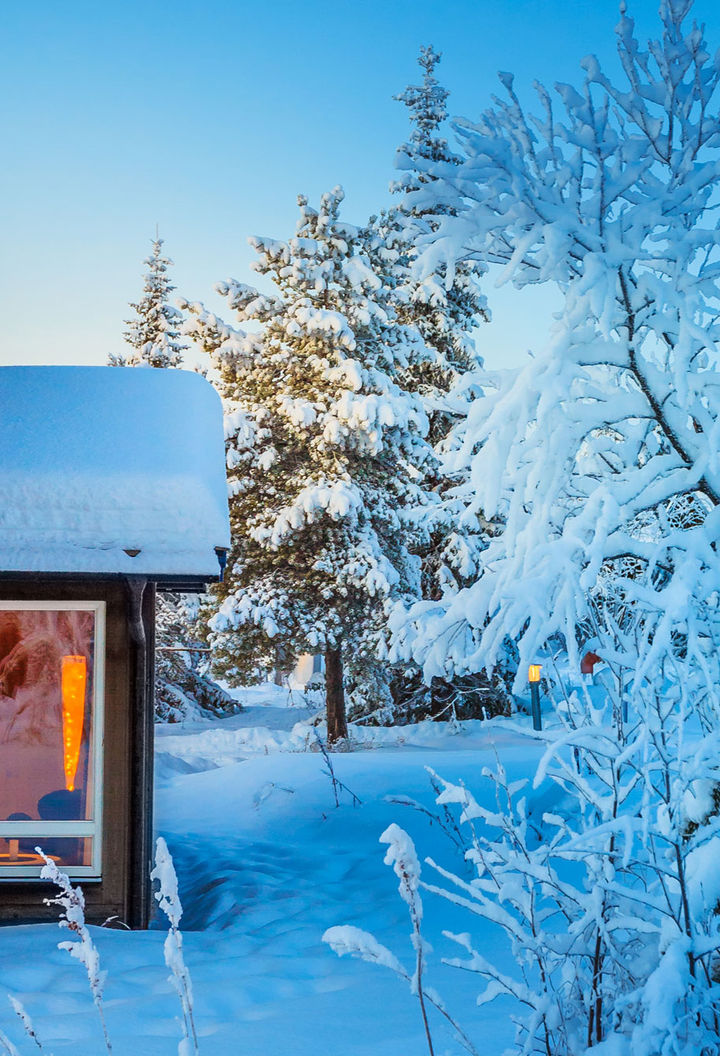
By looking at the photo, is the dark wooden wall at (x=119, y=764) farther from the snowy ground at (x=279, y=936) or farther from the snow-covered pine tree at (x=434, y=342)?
the snow-covered pine tree at (x=434, y=342)

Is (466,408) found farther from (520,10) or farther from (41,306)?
(41,306)

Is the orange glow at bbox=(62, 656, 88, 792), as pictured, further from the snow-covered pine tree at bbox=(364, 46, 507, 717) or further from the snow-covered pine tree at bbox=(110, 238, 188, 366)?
the snow-covered pine tree at bbox=(110, 238, 188, 366)

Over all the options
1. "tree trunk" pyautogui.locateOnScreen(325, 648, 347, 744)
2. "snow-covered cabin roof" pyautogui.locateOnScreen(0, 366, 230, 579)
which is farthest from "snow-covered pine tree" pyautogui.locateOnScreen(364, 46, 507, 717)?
"snow-covered cabin roof" pyautogui.locateOnScreen(0, 366, 230, 579)

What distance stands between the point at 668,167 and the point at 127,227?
67.0 ft

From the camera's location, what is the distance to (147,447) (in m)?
6.22

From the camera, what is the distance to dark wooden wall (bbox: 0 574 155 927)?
6.12m

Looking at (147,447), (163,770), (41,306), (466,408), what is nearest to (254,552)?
(163,770)

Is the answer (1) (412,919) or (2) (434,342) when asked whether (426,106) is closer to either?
(2) (434,342)

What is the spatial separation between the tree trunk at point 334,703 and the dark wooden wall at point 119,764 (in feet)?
31.1

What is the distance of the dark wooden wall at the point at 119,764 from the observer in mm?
6125

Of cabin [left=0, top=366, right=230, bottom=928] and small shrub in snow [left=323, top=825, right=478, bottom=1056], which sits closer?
small shrub in snow [left=323, top=825, right=478, bottom=1056]

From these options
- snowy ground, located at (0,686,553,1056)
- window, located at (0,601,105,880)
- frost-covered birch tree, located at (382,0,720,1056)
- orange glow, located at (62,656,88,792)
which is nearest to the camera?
frost-covered birch tree, located at (382,0,720,1056)

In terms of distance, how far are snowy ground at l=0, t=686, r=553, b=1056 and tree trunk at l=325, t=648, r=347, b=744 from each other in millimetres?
3404

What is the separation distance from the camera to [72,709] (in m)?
6.67
